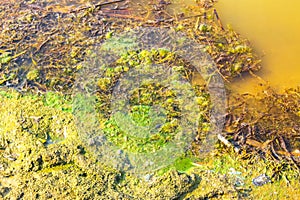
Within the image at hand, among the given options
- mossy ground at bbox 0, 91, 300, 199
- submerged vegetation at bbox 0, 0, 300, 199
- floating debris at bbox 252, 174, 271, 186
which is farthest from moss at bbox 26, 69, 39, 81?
floating debris at bbox 252, 174, 271, 186

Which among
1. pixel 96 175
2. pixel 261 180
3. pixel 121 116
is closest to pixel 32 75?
pixel 121 116

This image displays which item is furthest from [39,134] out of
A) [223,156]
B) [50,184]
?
[223,156]

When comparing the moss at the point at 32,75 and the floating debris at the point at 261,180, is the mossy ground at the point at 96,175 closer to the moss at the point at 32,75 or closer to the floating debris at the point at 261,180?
the floating debris at the point at 261,180

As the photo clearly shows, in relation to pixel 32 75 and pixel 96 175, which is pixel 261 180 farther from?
pixel 32 75

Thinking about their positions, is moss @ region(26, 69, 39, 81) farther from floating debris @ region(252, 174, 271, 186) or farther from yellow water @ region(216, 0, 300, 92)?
floating debris @ region(252, 174, 271, 186)

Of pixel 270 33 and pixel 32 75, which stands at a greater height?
pixel 270 33

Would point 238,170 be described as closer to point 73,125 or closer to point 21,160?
point 73,125
